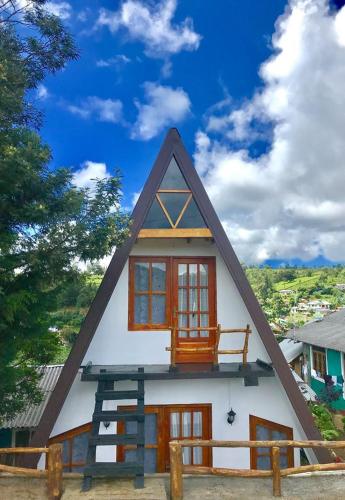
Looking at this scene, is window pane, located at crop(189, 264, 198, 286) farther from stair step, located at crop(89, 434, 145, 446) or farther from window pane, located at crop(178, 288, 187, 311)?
stair step, located at crop(89, 434, 145, 446)

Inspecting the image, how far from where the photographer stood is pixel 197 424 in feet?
20.0

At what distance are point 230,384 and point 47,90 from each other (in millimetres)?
8256

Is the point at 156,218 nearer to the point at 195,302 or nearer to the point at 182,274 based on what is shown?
the point at 182,274

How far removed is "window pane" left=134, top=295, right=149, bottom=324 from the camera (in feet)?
20.8

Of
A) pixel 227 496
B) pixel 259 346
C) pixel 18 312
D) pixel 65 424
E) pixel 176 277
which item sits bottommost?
pixel 227 496

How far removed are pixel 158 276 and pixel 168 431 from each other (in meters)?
3.00

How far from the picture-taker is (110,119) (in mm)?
13680

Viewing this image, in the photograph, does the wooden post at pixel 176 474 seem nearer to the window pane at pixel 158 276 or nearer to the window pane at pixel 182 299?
the window pane at pixel 182 299

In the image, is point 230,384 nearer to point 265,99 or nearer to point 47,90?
point 47,90

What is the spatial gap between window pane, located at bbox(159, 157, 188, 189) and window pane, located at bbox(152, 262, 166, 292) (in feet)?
5.28

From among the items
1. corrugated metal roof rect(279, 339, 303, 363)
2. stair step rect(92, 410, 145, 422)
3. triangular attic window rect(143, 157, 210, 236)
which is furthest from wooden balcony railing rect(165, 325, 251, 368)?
corrugated metal roof rect(279, 339, 303, 363)

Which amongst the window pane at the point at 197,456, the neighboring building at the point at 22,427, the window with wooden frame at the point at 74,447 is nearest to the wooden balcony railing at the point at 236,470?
the window pane at the point at 197,456

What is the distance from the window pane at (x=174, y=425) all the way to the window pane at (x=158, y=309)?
→ 182 centimetres

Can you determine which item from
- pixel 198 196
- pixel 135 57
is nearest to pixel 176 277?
pixel 198 196
